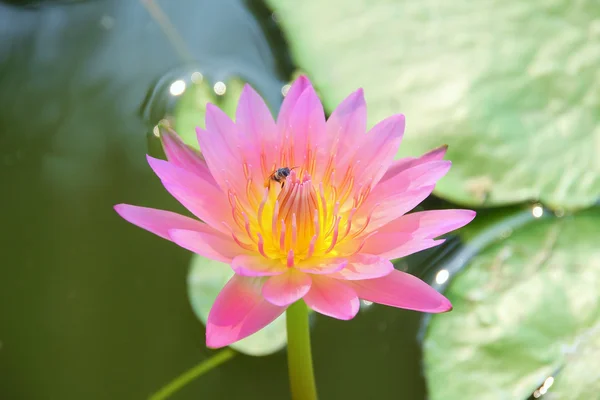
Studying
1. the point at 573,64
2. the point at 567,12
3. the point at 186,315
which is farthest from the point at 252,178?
the point at 567,12

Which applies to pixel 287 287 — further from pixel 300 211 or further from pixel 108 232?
pixel 108 232

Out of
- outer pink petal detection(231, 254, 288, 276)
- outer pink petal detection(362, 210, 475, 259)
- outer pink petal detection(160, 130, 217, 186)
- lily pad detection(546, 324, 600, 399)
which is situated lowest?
lily pad detection(546, 324, 600, 399)

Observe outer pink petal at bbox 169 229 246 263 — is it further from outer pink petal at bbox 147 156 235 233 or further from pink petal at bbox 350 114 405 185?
pink petal at bbox 350 114 405 185

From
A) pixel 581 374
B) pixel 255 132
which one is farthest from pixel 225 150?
pixel 581 374

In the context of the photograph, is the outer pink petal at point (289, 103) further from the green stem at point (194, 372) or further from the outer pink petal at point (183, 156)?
the green stem at point (194, 372)

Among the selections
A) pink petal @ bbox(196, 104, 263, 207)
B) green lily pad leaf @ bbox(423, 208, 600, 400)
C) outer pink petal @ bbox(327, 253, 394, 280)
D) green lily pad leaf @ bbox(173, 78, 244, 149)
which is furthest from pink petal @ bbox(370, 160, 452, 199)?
green lily pad leaf @ bbox(173, 78, 244, 149)

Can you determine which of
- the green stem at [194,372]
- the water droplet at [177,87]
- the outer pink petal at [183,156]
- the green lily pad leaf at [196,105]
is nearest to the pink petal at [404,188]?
the outer pink petal at [183,156]

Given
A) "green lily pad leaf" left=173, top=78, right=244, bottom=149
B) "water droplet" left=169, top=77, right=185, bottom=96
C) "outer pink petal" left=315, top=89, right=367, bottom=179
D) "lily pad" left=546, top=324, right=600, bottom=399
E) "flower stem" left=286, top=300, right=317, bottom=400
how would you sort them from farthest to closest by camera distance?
"water droplet" left=169, top=77, right=185, bottom=96 → "green lily pad leaf" left=173, top=78, right=244, bottom=149 → "lily pad" left=546, top=324, right=600, bottom=399 → "outer pink petal" left=315, top=89, right=367, bottom=179 → "flower stem" left=286, top=300, right=317, bottom=400

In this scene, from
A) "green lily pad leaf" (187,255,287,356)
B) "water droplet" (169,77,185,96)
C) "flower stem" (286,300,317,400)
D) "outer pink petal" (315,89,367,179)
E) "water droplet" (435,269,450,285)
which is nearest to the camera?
"flower stem" (286,300,317,400)
